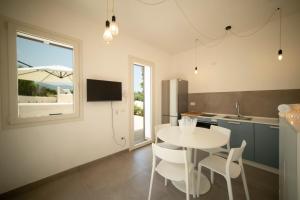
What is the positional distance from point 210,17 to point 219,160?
2454 millimetres

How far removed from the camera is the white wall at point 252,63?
2482 millimetres

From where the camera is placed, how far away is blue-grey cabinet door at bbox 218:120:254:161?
2447mm

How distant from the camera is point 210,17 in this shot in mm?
2422

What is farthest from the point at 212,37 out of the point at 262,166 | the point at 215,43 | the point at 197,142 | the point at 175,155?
the point at 175,155

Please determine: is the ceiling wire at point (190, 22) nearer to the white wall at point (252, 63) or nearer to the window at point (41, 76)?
the white wall at point (252, 63)

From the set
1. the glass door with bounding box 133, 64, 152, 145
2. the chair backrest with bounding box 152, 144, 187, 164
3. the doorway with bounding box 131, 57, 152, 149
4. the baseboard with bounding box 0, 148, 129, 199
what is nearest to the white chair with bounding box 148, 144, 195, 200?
the chair backrest with bounding box 152, 144, 187, 164

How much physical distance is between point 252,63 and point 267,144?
67.9 inches

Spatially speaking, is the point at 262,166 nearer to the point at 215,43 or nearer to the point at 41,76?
the point at 215,43

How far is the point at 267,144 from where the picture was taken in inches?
89.6

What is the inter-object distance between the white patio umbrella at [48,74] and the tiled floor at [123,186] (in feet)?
5.29

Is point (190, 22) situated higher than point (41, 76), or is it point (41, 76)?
point (190, 22)

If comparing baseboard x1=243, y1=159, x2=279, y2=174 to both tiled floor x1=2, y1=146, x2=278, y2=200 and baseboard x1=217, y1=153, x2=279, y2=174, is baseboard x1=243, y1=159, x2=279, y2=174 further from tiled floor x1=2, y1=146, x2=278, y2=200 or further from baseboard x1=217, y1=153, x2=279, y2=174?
tiled floor x1=2, y1=146, x2=278, y2=200

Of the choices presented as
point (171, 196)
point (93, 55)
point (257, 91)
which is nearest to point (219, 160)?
point (171, 196)

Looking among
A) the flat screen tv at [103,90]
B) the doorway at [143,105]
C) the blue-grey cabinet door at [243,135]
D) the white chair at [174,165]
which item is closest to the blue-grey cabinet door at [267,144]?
the blue-grey cabinet door at [243,135]
